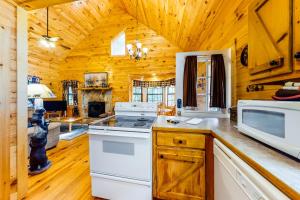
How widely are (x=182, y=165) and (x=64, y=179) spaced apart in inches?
66.4

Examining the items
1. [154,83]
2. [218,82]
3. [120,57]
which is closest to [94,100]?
[120,57]

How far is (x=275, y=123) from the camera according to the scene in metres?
0.84

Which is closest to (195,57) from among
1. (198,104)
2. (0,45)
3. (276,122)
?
(198,104)

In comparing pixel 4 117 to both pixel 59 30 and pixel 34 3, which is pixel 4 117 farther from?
pixel 59 30

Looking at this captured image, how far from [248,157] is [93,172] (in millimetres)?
1554

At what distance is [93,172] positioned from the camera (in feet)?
5.72

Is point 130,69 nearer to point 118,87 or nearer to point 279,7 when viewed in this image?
point 118,87

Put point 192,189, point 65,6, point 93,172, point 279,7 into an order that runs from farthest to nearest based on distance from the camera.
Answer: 1. point 65,6
2. point 93,172
3. point 192,189
4. point 279,7

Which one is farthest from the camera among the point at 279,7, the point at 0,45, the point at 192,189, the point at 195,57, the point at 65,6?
the point at 65,6

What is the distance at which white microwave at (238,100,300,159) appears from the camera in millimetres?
694

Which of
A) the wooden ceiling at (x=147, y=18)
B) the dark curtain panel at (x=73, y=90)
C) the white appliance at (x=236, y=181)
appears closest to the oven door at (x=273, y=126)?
the white appliance at (x=236, y=181)

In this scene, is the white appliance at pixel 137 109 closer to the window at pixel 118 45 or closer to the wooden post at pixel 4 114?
the wooden post at pixel 4 114

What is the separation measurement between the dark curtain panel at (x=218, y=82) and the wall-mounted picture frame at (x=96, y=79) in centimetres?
503

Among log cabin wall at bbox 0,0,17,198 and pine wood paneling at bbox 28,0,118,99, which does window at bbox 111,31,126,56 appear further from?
log cabin wall at bbox 0,0,17,198
